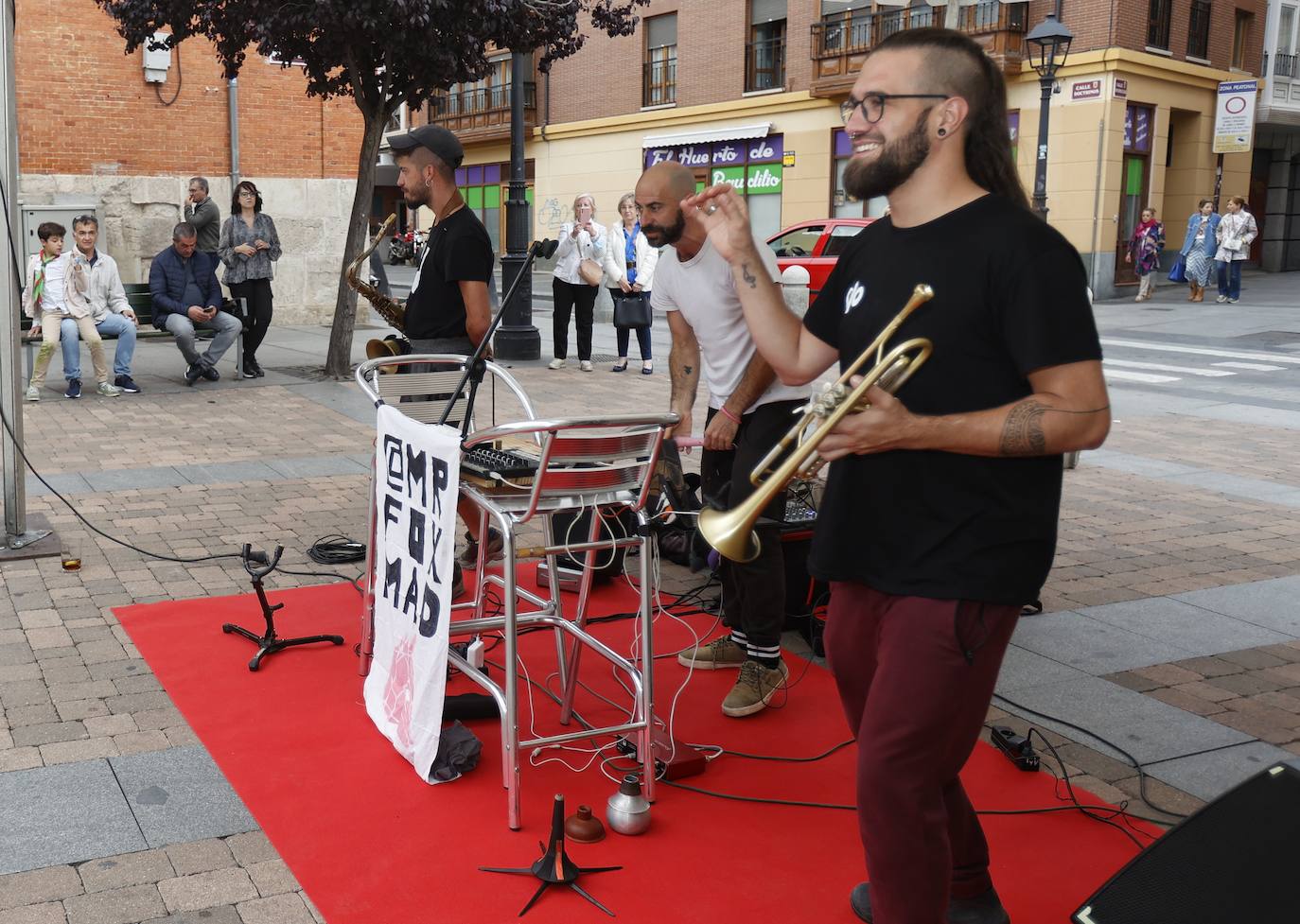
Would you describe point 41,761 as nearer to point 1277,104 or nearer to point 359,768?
point 359,768

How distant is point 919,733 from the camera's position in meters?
2.54

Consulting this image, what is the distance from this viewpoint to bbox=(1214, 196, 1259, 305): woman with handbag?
74.6 ft

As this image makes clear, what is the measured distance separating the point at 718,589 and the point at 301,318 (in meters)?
13.8

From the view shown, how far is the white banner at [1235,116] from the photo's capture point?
1045 inches

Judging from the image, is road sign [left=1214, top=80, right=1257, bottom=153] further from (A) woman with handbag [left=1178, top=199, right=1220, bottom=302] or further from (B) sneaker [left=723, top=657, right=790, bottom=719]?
(B) sneaker [left=723, top=657, right=790, bottom=719]

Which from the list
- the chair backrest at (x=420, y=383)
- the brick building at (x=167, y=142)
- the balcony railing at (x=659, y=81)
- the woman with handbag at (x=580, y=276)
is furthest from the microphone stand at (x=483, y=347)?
the balcony railing at (x=659, y=81)

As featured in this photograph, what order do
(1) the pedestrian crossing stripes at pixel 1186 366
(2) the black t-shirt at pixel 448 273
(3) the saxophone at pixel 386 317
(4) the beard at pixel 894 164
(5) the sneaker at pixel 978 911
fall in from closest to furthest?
(4) the beard at pixel 894 164
(5) the sneaker at pixel 978 911
(2) the black t-shirt at pixel 448 273
(3) the saxophone at pixel 386 317
(1) the pedestrian crossing stripes at pixel 1186 366

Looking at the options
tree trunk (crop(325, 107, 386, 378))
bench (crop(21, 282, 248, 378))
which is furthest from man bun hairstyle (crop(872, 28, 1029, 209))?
bench (crop(21, 282, 248, 378))

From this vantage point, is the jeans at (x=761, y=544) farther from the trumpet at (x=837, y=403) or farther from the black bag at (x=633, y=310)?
the black bag at (x=633, y=310)

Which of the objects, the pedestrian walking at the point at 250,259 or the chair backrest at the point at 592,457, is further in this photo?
the pedestrian walking at the point at 250,259

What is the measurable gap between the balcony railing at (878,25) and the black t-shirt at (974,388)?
24938 millimetres

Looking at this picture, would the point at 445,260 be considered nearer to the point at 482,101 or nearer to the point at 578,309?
the point at 578,309

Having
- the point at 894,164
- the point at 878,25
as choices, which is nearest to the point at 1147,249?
the point at 878,25

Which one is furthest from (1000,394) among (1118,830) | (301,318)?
(301,318)
